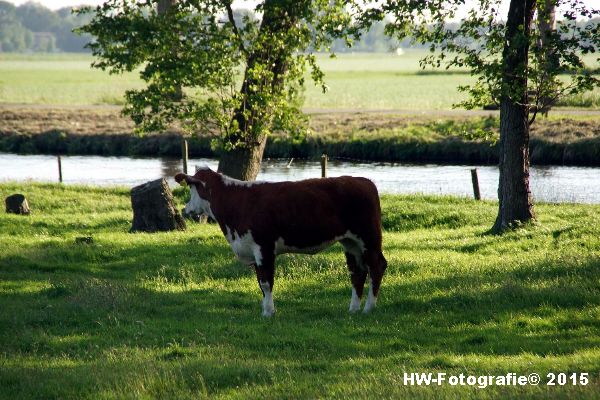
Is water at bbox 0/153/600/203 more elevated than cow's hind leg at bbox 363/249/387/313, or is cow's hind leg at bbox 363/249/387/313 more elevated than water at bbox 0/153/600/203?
cow's hind leg at bbox 363/249/387/313

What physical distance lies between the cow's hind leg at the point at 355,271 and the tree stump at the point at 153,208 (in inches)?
377

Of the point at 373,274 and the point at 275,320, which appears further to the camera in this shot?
the point at 373,274

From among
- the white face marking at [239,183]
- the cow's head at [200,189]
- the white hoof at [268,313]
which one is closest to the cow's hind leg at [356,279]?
the white hoof at [268,313]

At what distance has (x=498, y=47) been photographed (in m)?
20.2

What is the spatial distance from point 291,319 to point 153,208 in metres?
10.1

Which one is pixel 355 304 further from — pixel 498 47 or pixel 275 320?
pixel 498 47

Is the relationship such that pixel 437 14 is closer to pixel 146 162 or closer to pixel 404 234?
pixel 404 234

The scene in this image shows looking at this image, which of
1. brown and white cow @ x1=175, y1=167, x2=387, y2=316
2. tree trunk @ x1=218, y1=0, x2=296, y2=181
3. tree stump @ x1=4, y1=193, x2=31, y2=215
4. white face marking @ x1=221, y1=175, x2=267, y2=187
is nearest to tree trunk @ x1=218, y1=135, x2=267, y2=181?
tree trunk @ x1=218, y1=0, x2=296, y2=181

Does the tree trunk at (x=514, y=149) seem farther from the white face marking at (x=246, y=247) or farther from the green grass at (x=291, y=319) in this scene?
the white face marking at (x=246, y=247)

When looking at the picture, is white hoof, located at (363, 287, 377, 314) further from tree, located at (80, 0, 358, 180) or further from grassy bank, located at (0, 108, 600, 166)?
grassy bank, located at (0, 108, 600, 166)

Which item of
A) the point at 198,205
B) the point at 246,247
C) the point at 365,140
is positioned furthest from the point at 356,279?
the point at 365,140

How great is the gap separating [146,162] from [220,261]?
2794cm

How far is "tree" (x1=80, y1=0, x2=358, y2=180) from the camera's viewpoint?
22.1m

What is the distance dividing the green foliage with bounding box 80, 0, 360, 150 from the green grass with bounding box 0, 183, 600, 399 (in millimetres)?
3432
